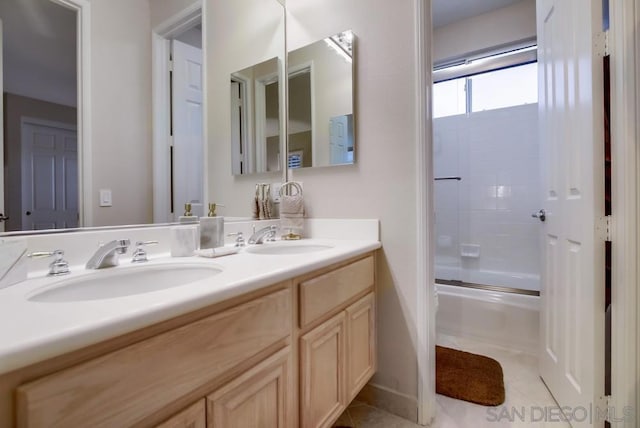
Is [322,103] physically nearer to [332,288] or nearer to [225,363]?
[332,288]

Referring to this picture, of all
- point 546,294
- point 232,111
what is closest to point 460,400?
point 546,294

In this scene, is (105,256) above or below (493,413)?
above

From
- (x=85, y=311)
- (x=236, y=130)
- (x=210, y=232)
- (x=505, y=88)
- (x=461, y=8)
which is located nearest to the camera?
(x=85, y=311)

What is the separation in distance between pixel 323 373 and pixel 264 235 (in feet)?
2.26

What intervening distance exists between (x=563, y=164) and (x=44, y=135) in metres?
1.96

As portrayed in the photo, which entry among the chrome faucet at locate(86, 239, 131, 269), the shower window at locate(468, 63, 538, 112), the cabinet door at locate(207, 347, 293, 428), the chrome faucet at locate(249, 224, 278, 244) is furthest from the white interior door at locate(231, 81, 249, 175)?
the shower window at locate(468, 63, 538, 112)

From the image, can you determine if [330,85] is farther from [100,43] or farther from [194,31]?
[100,43]

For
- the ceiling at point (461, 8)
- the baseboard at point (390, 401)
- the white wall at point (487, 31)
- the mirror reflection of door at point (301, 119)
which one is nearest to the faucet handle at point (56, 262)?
the mirror reflection of door at point (301, 119)

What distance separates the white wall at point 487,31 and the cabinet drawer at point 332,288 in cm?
231

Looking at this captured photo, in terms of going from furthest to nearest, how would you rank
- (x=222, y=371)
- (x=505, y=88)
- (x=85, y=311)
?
(x=505, y=88), (x=222, y=371), (x=85, y=311)

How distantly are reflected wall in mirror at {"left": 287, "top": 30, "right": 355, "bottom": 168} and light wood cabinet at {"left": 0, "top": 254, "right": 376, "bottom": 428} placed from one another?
0.65 metres

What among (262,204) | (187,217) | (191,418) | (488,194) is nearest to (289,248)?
(262,204)

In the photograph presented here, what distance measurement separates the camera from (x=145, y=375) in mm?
523

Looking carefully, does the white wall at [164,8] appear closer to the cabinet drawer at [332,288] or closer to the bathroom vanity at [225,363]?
the bathroom vanity at [225,363]
